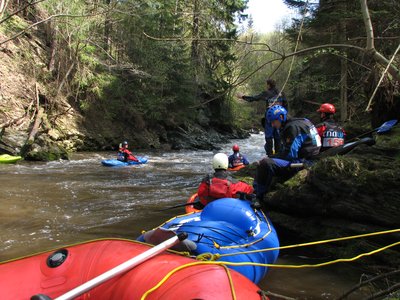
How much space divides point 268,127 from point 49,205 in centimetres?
485

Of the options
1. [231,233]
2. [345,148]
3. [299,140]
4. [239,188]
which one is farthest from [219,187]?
[345,148]

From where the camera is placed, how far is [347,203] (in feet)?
14.5

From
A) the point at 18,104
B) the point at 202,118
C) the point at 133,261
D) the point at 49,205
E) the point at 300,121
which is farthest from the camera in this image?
the point at 202,118

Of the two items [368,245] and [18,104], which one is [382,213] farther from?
[18,104]

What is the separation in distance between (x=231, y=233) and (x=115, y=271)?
1.90 m

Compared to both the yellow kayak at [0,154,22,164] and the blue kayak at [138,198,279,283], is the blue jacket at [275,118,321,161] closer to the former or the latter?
the blue kayak at [138,198,279,283]

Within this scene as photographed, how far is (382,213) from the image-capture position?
410 centimetres

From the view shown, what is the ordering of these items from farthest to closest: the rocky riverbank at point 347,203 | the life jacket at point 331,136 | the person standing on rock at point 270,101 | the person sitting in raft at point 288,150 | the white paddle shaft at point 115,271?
the person standing on rock at point 270,101 < the life jacket at point 331,136 < the person sitting in raft at point 288,150 < the rocky riverbank at point 347,203 < the white paddle shaft at point 115,271

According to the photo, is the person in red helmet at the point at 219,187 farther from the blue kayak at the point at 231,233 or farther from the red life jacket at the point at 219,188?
the blue kayak at the point at 231,233

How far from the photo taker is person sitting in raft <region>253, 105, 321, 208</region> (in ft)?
18.2

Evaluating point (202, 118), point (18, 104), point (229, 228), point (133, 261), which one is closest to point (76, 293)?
point (133, 261)

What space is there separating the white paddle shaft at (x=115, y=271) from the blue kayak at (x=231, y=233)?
51 centimetres

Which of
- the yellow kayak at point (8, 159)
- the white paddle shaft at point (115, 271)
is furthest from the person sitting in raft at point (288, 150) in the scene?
the yellow kayak at point (8, 159)

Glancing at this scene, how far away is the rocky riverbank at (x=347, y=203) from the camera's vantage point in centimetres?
408
